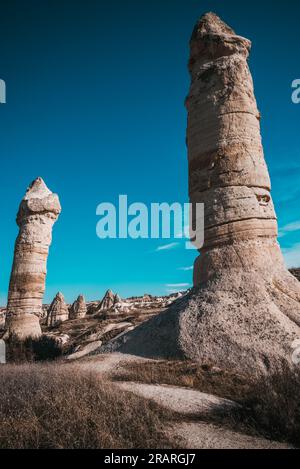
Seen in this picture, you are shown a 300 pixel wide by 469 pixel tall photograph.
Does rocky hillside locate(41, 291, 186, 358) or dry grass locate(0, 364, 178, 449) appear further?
rocky hillside locate(41, 291, 186, 358)

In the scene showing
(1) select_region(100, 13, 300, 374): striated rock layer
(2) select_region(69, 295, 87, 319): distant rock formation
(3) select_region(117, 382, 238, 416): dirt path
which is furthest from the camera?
(2) select_region(69, 295, 87, 319): distant rock formation

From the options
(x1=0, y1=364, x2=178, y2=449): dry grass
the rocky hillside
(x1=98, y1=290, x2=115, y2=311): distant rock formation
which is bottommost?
the rocky hillside

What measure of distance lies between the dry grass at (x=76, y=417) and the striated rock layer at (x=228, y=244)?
9.72ft

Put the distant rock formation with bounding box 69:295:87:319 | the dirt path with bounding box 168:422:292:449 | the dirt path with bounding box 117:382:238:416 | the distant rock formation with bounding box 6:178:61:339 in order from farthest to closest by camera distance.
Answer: the distant rock formation with bounding box 69:295:87:319 → the distant rock formation with bounding box 6:178:61:339 → the dirt path with bounding box 117:382:238:416 → the dirt path with bounding box 168:422:292:449

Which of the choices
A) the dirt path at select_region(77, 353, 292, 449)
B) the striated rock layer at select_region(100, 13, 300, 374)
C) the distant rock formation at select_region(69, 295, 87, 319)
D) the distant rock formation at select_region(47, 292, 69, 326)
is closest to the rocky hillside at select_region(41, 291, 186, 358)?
the distant rock formation at select_region(47, 292, 69, 326)

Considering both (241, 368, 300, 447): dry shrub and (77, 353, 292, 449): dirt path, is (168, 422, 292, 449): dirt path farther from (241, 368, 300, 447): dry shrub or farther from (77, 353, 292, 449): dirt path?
→ (241, 368, 300, 447): dry shrub

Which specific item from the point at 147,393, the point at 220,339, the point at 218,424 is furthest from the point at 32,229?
the point at 218,424

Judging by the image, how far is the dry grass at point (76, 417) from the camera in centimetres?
280

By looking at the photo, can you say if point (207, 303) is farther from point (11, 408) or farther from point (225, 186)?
point (11, 408)

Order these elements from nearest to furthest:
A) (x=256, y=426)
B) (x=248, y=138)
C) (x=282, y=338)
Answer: (x=256, y=426)
(x=282, y=338)
(x=248, y=138)

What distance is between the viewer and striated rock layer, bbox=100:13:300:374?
6215 mm

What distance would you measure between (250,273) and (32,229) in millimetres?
9786

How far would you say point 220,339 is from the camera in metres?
6.30

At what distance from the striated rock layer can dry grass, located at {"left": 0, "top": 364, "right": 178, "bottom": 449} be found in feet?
9.72
